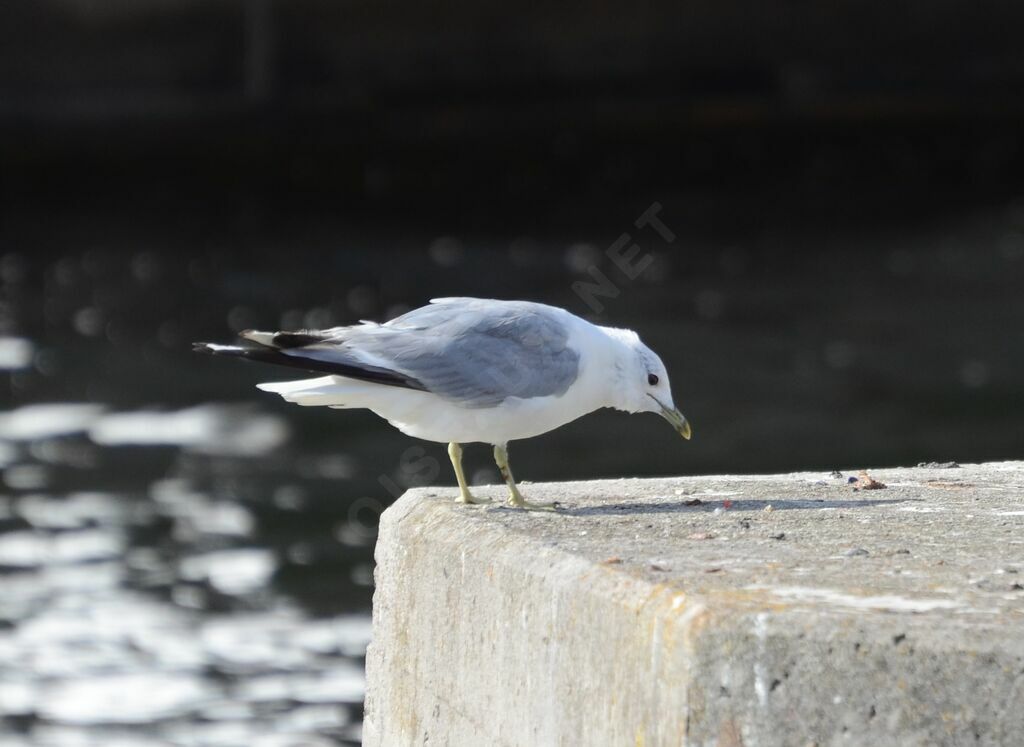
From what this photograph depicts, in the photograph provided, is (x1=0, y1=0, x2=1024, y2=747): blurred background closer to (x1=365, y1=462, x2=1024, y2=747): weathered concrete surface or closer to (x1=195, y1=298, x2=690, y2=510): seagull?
(x1=195, y1=298, x2=690, y2=510): seagull

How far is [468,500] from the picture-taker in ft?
15.9

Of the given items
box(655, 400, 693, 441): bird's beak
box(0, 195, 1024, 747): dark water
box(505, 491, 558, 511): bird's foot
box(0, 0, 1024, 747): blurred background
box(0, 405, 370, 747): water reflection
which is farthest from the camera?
box(0, 0, 1024, 747): blurred background

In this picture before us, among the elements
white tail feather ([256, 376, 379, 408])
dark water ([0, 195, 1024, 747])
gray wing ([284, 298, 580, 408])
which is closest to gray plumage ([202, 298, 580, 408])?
gray wing ([284, 298, 580, 408])

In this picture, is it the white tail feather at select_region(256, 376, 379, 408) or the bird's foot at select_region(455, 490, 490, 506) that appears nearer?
the bird's foot at select_region(455, 490, 490, 506)

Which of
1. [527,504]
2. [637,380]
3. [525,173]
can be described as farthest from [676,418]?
[525,173]

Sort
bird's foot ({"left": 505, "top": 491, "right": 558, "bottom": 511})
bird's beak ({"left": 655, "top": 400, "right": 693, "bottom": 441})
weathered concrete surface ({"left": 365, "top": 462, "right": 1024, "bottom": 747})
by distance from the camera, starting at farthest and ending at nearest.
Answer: bird's beak ({"left": 655, "top": 400, "right": 693, "bottom": 441}) < bird's foot ({"left": 505, "top": 491, "right": 558, "bottom": 511}) < weathered concrete surface ({"left": 365, "top": 462, "right": 1024, "bottom": 747})

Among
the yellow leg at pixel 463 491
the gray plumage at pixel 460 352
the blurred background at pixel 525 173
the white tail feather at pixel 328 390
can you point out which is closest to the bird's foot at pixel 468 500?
the yellow leg at pixel 463 491

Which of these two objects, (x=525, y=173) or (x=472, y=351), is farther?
(x=525, y=173)

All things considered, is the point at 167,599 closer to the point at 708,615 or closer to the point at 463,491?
the point at 463,491

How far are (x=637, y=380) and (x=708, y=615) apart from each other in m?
2.09

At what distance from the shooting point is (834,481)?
5.43 m

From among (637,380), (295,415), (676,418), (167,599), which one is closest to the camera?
(637,380)

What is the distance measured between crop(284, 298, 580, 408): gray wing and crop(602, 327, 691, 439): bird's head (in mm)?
252

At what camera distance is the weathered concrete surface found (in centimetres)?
318
